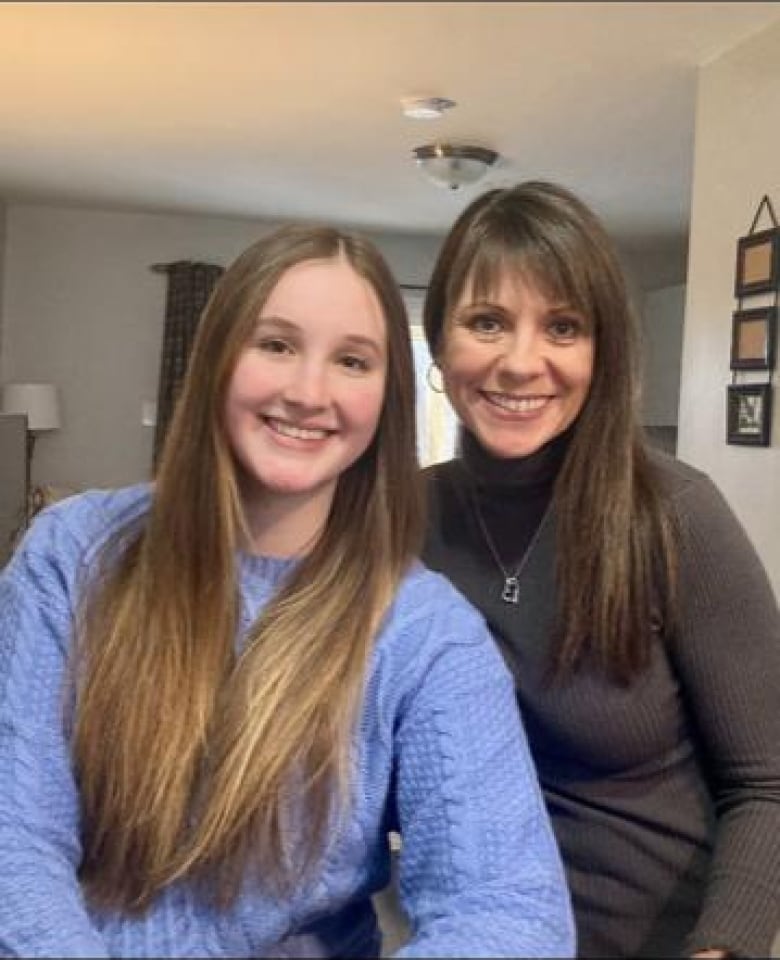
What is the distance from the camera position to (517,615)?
57cm

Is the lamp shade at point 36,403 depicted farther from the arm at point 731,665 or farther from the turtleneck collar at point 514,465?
the arm at point 731,665

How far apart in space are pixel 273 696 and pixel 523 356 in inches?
8.0

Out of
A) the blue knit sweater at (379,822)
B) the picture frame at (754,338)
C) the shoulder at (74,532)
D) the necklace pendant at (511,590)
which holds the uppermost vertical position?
the picture frame at (754,338)

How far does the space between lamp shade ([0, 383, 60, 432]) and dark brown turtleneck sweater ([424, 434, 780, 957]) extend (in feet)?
1.58

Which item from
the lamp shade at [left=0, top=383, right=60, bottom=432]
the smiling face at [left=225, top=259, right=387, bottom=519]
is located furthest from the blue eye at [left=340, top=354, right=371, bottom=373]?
the lamp shade at [left=0, top=383, right=60, bottom=432]

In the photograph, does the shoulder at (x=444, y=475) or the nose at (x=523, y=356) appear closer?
the nose at (x=523, y=356)

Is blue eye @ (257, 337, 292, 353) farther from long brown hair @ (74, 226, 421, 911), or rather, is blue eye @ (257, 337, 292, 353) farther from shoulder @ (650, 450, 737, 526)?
shoulder @ (650, 450, 737, 526)

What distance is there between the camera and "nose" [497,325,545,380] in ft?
1.62

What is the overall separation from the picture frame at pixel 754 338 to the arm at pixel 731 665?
103 mm

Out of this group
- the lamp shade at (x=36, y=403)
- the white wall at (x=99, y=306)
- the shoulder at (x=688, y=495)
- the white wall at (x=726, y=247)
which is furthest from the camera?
the lamp shade at (x=36, y=403)

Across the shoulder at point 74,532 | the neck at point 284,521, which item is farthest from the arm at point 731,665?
the shoulder at point 74,532

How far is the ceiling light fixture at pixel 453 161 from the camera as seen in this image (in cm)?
51

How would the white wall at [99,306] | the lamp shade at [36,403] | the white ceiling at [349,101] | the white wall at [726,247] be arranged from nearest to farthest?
the white ceiling at [349,101] < the white wall at [726,247] < the white wall at [99,306] < the lamp shade at [36,403]

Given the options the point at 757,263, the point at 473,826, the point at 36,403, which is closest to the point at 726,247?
the point at 757,263
